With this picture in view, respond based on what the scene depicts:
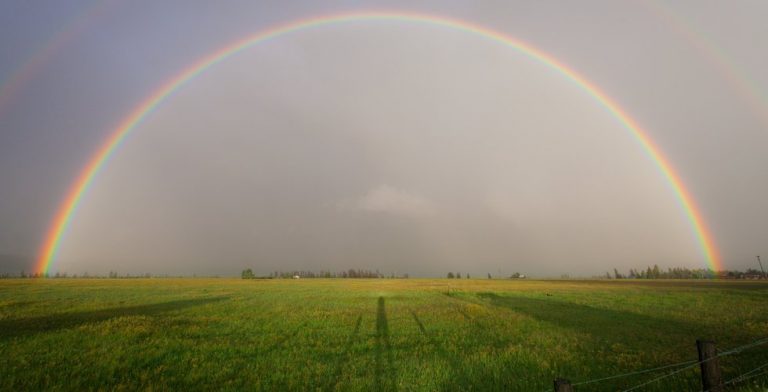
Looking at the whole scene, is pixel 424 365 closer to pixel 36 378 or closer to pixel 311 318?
pixel 36 378

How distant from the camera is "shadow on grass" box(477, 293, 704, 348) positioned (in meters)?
16.9

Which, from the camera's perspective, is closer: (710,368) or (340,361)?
(710,368)

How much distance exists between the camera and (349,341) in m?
16.5

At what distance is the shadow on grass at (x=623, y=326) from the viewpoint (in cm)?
1690

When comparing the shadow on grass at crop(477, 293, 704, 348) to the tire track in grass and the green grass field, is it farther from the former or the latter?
the tire track in grass

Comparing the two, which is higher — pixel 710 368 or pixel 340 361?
pixel 710 368

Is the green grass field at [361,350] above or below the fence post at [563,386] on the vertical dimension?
below

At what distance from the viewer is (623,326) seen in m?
20.6

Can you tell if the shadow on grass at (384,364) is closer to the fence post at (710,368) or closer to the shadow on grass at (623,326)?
the fence post at (710,368)

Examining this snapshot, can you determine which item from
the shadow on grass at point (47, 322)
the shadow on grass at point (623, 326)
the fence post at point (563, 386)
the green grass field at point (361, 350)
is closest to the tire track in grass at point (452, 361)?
the green grass field at point (361, 350)

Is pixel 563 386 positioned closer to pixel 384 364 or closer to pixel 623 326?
pixel 384 364

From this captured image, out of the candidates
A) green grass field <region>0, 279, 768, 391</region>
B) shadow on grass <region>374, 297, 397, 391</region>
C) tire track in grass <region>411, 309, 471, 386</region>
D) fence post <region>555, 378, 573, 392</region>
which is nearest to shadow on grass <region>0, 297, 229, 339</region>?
green grass field <region>0, 279, 768, 391</region>

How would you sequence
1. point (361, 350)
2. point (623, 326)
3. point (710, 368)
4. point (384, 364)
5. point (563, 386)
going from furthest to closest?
point (623, 326) < point (361, 350) < point (384, 364) < point (710, 368) < point (563, 386)

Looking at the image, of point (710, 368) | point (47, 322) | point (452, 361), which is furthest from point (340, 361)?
point (47, 322)
